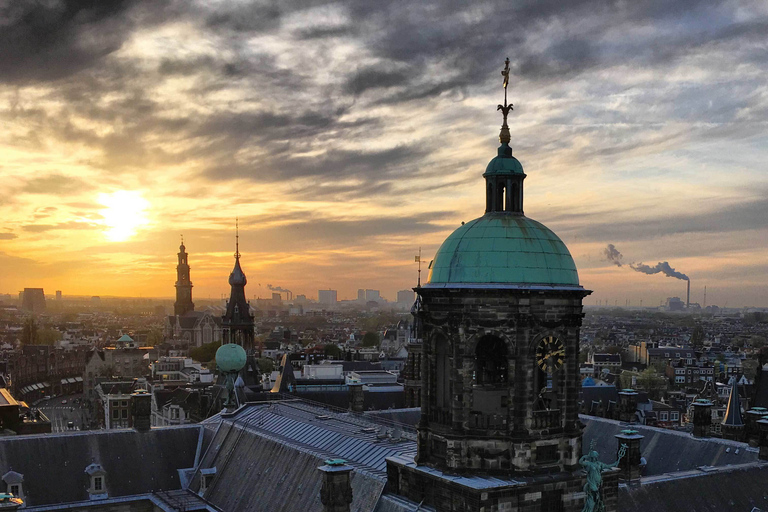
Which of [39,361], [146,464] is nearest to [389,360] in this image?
[39,361]

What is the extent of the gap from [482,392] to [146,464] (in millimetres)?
23620

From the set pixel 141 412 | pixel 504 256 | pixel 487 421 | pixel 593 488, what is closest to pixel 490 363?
pixel 487 421

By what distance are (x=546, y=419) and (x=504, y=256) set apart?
579 cm

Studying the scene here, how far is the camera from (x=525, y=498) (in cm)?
2541

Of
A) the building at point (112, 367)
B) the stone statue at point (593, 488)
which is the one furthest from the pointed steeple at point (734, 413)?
the building at point (112, 367)

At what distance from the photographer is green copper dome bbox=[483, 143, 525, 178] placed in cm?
2881

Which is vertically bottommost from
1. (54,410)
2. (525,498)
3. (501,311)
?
(54,410)

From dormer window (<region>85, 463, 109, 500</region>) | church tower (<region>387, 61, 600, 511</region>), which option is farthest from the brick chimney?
dormer window (<region>85, 463, 109, 500</region>)

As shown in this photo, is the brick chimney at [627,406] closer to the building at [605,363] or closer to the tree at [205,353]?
the building at [605,363]

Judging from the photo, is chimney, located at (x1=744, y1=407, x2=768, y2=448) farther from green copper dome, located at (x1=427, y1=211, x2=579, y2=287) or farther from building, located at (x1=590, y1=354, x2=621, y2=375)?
building, located at (x1=590, y1=354, x2=621, y2=375)

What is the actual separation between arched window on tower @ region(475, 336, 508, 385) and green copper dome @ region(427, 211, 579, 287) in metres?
3.14

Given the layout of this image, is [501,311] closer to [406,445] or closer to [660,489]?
[406,445]

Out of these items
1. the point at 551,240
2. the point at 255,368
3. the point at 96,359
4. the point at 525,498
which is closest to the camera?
the point at 525,498

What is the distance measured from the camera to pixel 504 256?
88.4ft
